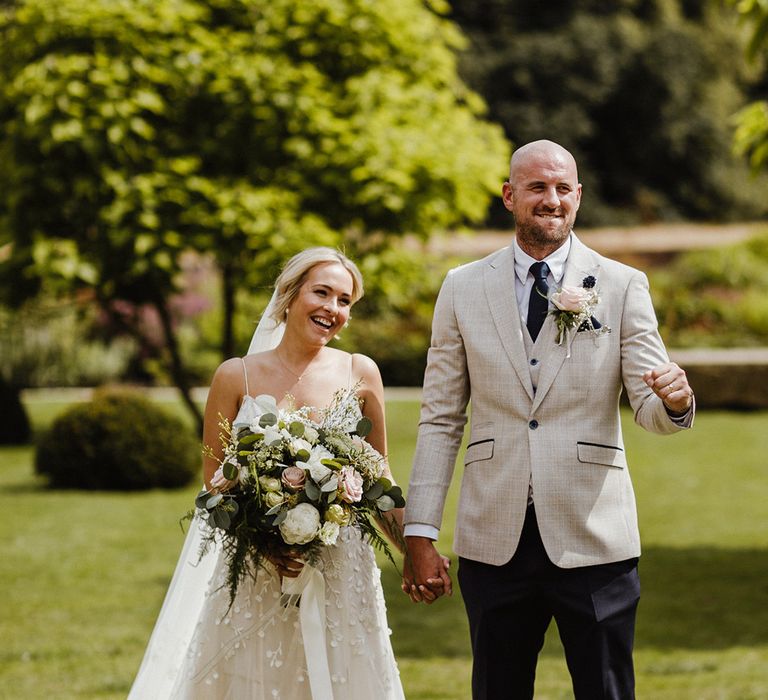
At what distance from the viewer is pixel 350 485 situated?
4.00 m

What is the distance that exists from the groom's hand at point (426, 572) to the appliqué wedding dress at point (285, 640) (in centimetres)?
38

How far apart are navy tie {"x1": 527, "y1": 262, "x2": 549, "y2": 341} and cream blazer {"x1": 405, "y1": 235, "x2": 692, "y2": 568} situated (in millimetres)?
45

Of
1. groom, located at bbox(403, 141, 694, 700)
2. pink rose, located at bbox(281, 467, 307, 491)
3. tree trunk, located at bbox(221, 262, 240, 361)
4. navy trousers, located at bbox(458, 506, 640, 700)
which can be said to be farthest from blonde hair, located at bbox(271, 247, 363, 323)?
tree trunk, located at bbox(221, 262, 240, 361)

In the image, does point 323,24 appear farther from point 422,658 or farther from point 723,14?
point 723,14

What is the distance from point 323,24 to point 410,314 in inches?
437

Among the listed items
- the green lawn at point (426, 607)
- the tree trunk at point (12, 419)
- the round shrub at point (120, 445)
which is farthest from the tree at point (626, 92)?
the round shrub at point (120, 445)

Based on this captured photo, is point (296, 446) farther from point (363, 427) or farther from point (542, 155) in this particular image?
point (542, 155)

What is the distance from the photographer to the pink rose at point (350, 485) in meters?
3.99

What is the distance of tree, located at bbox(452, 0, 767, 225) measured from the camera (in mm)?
31922

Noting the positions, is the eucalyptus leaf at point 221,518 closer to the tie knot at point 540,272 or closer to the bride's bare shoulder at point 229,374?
the bride's bare shoulder at point 229,374

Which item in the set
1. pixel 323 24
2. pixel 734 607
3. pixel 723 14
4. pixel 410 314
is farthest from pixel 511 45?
pixel 734 607

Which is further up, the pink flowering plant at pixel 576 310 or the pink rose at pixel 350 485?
the pink flowering plant at pixel 576 310

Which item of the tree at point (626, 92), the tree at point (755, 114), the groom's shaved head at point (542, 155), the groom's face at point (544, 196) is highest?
the tree at point (626, 92)

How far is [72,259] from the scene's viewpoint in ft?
36.9
